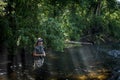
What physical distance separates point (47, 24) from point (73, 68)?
127 inches

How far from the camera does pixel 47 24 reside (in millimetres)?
15547

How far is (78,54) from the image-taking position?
19781mm

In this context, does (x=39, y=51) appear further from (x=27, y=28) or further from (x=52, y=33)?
(x=52, y=33)

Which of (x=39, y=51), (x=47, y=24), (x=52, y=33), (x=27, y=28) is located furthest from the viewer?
(x=47, y=24)

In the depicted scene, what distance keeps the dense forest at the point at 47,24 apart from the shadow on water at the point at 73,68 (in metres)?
1.33

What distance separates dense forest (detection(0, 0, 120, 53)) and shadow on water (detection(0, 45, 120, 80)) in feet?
4.36

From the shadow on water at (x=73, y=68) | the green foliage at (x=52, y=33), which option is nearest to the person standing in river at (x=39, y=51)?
the shadow on water at (x=73, y=68)

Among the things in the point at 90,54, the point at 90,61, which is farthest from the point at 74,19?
the point at 90,61

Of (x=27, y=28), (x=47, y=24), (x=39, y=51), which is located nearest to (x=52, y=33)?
(x=47, y=24)

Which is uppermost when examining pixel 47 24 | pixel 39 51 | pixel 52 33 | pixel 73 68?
pixel 47 24

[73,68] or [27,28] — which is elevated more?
[27,28]

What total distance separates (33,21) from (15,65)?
313 cm

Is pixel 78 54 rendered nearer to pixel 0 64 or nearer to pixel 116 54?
pixel 116 54

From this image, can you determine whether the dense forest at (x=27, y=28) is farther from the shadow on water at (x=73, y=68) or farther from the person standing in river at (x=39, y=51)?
the person standing in river at (x=39, y=51)
